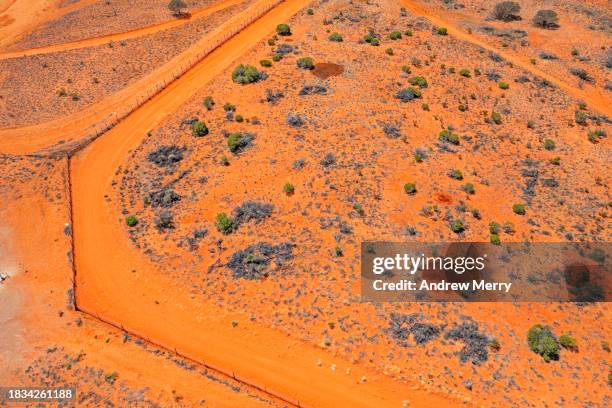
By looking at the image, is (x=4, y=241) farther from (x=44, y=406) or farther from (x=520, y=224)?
(x=520, y=224)

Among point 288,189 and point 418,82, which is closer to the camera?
point 288,189

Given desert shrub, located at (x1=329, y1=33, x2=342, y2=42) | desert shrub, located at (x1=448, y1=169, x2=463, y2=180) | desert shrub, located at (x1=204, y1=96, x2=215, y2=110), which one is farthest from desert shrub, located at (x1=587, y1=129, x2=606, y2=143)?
desert shrub, located at (x1=204, y1=96, x2=215, y2=110)

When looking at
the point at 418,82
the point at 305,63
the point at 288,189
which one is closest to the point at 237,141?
the point at 288,189

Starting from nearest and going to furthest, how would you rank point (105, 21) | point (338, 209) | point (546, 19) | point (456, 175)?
point (338, 209) → point (456, 175) → point (546, 19) → point (105, 21)

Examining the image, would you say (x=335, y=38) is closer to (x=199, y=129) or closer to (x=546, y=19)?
(x=199, y=129)

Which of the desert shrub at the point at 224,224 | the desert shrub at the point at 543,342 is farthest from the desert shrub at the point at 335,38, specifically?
the desert shrub at the point at 543,342

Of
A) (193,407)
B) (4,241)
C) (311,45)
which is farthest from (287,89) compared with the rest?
(193,407)
